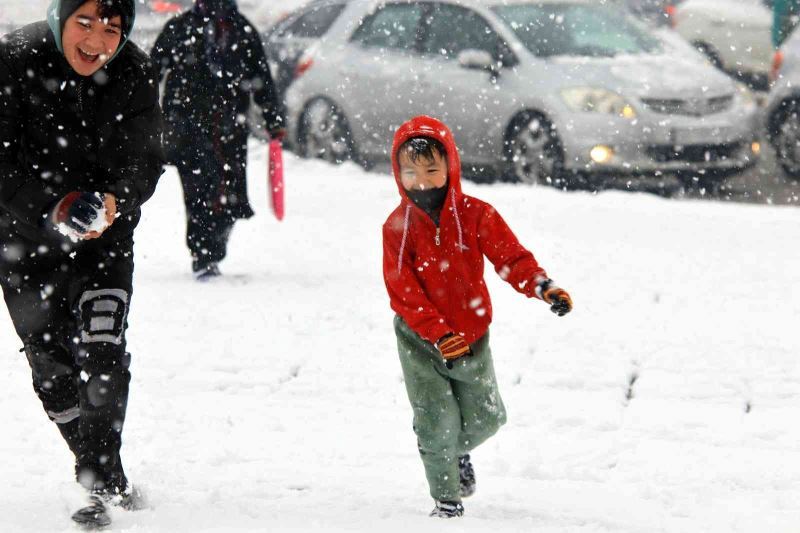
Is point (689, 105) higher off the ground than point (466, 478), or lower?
lower

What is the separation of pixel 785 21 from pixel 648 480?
40.1 ft

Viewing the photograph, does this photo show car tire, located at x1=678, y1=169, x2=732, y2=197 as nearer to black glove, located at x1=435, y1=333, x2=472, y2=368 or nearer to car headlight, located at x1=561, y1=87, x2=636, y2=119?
car headlight, located at x1=561, y1=87, x2=636, y2=119

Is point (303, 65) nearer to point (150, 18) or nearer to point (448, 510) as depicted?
point (150, 18)

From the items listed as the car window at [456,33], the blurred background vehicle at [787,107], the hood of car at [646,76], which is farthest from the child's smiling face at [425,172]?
the blurred background vehicle at [787,107]

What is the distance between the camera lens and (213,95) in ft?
25.6

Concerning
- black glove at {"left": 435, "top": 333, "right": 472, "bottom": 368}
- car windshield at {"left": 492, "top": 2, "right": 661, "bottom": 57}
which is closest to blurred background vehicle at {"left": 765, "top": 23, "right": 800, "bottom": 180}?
car windshield at {"left": 492, "top": 2, "right": 661, "bottom": 57}

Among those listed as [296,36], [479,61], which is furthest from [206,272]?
[296,36]

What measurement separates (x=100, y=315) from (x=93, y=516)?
0.59 m

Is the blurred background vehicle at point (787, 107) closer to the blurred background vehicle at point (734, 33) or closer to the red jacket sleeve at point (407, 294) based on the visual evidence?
the blurred background vehicle at point (734, 33)

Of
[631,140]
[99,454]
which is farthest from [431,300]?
[631,140]

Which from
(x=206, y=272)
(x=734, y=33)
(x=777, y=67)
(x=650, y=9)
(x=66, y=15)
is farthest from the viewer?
(x=650, y=9)

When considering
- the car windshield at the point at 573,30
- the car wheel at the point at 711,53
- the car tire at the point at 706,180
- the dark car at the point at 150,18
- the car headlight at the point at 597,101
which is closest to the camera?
the car headlight at the point at 597,101

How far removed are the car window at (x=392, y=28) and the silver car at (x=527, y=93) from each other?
1cm

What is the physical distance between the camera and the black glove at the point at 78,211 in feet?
12.2
